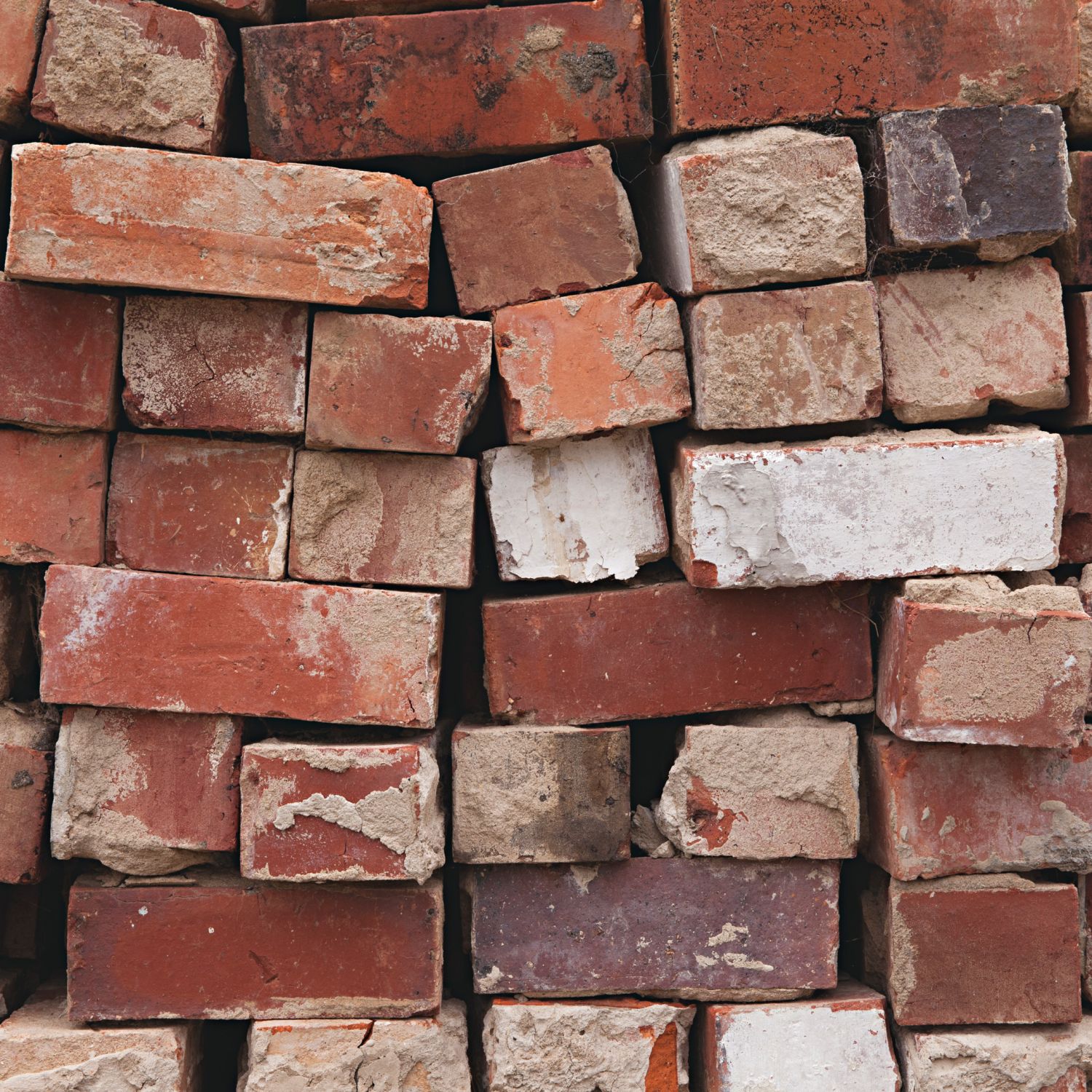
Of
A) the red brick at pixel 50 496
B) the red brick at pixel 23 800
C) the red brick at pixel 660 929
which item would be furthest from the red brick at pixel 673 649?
the red brick at pixel 23 800

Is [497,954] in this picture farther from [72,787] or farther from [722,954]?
[72,787]

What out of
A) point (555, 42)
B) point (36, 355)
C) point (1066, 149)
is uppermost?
point (555, 42)

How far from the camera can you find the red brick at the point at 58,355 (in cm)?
263

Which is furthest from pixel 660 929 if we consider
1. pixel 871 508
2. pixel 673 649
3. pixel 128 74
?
pixel 128 74

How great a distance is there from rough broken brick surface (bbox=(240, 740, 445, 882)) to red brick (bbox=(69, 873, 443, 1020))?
0.51ft

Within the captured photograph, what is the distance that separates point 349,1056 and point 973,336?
7.65ft

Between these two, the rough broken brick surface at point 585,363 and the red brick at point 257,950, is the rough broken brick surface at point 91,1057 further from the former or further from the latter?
the rough broken brick surface at point 585,363

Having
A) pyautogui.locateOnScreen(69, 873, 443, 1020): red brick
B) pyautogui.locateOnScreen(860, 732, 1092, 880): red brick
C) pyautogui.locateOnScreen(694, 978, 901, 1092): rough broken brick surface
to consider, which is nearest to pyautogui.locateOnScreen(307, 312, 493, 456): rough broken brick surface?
pyautogui.locateOnScreen(69, 873, 443, 1020): red brick

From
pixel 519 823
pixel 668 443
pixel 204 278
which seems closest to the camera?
pixel 204 278

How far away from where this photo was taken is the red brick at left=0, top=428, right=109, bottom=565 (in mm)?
2705

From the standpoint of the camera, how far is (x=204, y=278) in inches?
100

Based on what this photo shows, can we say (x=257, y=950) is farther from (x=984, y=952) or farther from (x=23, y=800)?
(x=984, y=952)

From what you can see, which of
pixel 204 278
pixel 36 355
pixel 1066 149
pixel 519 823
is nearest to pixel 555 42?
pixel 204 278

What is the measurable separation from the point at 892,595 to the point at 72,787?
2.06 metres
